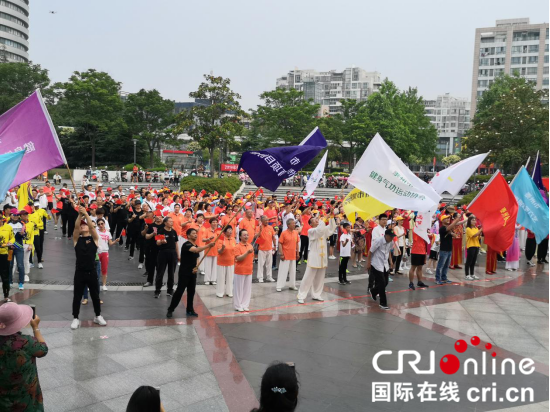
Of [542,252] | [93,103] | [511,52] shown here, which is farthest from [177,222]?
[511,52]

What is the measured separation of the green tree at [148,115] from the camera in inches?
2067

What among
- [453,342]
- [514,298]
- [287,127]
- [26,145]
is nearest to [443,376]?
[453,342]

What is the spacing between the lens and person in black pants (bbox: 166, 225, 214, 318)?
8.89m

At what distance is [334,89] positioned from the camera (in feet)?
490

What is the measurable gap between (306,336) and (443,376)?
230 cm

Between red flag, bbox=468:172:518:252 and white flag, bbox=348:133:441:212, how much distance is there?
239 cm

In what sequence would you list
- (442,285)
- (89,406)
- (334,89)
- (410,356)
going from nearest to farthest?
(89,406) → (410,356) → (442,285) → (334,89)

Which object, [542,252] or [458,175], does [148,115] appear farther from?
[458,175]

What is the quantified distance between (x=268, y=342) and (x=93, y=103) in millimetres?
47331

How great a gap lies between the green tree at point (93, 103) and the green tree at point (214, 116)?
604 inches

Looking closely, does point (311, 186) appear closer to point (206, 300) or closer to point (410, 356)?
point (206, 300)

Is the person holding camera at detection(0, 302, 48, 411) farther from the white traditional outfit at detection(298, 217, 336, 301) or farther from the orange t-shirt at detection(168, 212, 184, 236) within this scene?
the orange t-shirt at detection(168, 212, 184, 236)

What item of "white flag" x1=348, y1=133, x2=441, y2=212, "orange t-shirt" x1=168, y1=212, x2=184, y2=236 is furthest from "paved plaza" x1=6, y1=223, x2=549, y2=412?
"white flag" x1=348, y1=133, x2=441, y2=212

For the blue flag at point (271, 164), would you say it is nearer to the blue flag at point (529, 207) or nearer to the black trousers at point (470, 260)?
the blue flag at point (529, 207)
